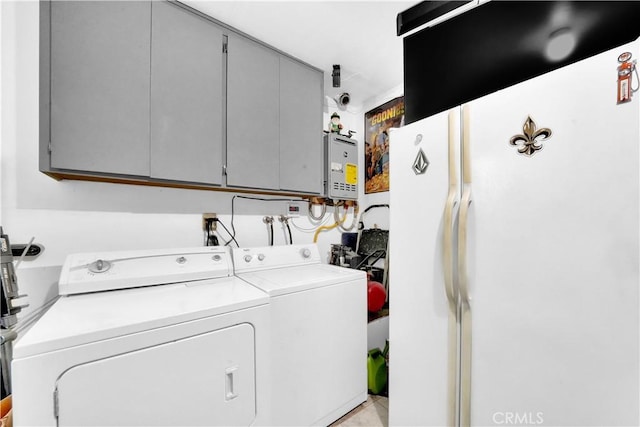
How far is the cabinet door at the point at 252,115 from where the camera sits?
166cm

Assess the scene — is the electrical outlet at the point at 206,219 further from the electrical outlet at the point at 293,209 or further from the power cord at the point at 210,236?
the electrical outlet at the point at 293,209

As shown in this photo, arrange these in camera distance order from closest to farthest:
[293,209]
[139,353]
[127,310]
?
[139,353] → [127,310] → [293,209]

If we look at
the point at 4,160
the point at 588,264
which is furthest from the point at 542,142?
the point at 4,160

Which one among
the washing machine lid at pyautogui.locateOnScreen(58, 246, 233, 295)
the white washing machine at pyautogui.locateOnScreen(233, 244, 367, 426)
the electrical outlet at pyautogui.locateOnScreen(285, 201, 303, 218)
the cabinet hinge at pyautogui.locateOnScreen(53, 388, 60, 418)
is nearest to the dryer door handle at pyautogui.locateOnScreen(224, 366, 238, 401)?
the white washing machine at pyautogui.locateOnScreen(233, 244, 367, 426)

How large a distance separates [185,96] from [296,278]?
1318 mm

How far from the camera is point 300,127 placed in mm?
2000

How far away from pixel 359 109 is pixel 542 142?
2.17 m

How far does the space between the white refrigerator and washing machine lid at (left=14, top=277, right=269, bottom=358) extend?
88 centimetres

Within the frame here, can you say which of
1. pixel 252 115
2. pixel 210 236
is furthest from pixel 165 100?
pixel 210 236

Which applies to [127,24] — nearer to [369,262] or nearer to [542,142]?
[542,142]

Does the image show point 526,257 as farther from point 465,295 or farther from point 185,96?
point 185,96

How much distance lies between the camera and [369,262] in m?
2.42

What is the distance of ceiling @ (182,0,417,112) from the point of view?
1505 mm

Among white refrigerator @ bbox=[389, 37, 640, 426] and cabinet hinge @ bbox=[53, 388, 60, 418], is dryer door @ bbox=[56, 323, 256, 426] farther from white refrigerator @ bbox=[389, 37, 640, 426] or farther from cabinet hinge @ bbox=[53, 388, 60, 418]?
white refrigerator @ bbox=[389, 37, 640, 426]
